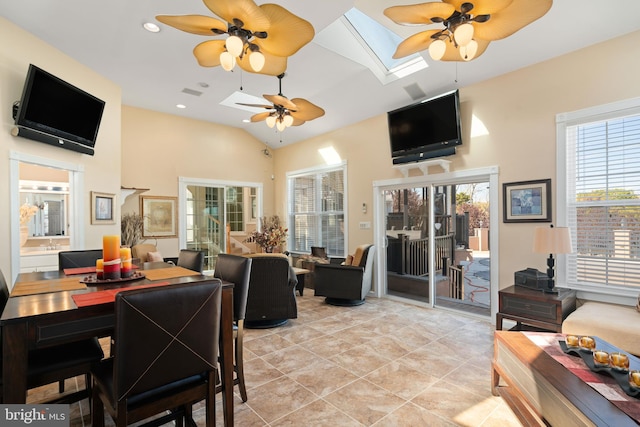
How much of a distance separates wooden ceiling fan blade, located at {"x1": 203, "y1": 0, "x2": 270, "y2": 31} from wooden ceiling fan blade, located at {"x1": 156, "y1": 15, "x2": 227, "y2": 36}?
6.5 inches

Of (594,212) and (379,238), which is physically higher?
(594,212)

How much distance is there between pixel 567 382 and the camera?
169 centimetres

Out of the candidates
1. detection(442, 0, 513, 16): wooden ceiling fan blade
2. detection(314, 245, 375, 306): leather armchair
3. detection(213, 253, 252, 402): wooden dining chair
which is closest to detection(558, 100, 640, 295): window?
detection(442, 0, 513, 16): wooden ceiling fan blade

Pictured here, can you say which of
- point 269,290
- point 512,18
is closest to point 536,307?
point 512,18

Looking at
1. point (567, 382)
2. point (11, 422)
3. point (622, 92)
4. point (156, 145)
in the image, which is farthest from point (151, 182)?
point (622, 92)

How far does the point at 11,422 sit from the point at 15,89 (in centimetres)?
346

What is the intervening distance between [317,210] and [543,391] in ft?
17.5

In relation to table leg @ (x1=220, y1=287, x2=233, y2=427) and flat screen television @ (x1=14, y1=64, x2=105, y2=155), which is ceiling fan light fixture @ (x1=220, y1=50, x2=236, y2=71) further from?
flat screen television @ (x1=14, y1=64, x2=105, y2=155)

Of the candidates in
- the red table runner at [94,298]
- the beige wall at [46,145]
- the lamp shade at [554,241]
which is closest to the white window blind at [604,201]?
the lamp shade at [554,241]

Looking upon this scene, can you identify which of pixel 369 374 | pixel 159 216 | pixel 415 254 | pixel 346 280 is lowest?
pixel 369 374

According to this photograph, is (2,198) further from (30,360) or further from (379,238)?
(379,238)

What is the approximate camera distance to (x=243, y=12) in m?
1.93

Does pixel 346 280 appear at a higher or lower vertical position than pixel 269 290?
lower

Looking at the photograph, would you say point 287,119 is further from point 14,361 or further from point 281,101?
point 14,361
